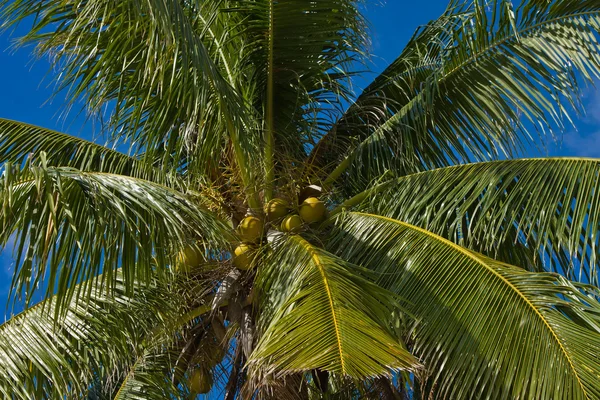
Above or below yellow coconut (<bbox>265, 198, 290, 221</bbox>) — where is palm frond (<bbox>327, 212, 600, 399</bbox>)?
below

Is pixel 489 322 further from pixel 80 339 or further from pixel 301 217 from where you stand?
pixel 80 339

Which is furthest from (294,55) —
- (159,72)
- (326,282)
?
(326,282)

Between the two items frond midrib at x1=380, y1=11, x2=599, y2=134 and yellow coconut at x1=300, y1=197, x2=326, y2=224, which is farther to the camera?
frond midrib at x1=380, y1=11, x2=599, y2=134

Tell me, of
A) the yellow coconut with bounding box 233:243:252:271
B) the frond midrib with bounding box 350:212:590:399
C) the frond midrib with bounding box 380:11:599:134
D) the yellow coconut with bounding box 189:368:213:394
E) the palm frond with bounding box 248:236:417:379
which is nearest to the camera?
the palm frond with bounding box 248:236:417:379

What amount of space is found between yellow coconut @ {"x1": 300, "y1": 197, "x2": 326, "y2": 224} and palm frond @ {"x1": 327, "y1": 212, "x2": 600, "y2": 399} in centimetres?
61

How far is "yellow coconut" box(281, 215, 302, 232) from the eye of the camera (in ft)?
19.2

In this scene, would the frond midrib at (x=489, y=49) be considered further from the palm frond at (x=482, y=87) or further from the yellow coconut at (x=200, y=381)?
the yellow coconut at (x=200, y=381)

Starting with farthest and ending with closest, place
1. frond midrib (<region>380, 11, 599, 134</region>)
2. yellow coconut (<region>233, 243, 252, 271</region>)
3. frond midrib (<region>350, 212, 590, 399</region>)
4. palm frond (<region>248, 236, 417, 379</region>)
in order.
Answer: frond midrib (<region>380, 11, 599, 134</region>), yellow coconut (<region>233, 243, 252, 271</region>), frond midrib (<region>350, 212, 590, 399</region>), palm frond (<region>248, 236, 417, 379</region>)

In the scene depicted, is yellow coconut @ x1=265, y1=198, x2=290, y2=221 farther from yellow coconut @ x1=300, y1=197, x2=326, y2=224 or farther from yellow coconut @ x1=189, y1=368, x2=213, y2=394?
yellow coconut @ x1=189, y1=368, x2=213, y2=394

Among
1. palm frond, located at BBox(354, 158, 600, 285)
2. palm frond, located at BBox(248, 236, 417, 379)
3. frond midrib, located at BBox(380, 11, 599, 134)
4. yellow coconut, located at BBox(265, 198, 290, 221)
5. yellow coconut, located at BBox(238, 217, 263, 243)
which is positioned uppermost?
frond midrib, located at BBox(380, 11, 599, 134)

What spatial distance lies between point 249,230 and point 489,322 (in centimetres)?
168

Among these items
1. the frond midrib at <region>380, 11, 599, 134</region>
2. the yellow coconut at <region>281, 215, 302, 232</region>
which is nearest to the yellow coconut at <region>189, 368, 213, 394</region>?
the yellow coconut at <region>281, 215, 302, 232</region>

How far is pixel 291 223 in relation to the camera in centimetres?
586

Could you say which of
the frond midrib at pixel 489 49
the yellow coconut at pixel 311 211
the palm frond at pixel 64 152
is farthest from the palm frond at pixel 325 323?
the frond midrib at pixel 489 49
